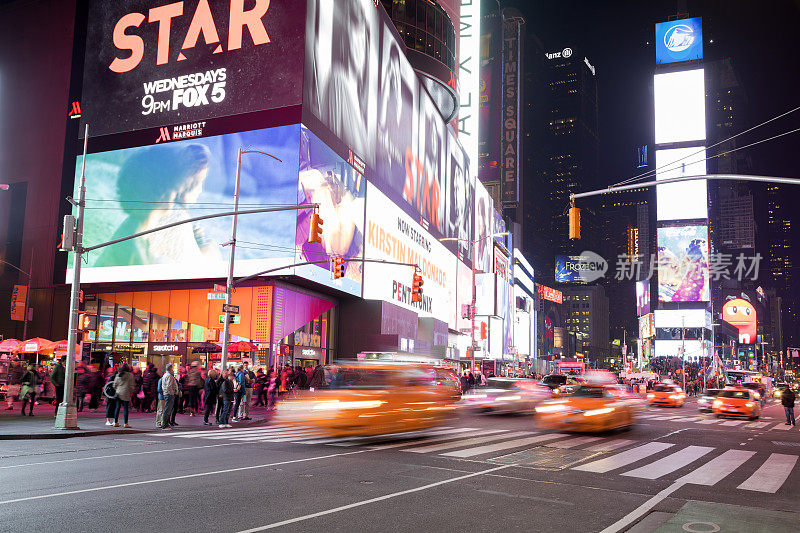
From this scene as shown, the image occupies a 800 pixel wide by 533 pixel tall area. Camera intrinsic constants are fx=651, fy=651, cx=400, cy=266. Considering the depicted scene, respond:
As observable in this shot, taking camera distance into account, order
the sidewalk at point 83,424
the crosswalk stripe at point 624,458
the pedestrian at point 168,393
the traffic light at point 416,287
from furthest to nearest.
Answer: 1. the traffic light at point 416,287
2. the pedestrian at point 168,393
3. the sidewalk at point 83,424
4. the crosswalk stripe at point 624,458

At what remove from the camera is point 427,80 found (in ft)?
215

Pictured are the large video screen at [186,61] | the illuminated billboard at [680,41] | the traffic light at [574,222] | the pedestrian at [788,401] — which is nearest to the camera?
the traffic light at [574,222]

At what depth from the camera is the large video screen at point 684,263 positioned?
13012 centimetres

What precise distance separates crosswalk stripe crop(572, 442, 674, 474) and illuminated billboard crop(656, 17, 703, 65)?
139113mm

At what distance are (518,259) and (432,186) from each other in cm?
6829

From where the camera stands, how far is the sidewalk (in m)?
16.9

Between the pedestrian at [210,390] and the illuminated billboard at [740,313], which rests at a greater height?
the illuminated billboard at [740,313]

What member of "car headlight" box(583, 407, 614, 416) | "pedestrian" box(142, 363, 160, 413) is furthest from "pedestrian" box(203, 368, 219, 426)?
"car headlight" box(583, 407, 614, 416)

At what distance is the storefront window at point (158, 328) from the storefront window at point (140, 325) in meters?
0.44

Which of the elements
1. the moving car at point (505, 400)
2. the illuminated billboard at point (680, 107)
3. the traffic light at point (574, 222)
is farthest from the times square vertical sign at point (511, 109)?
the traffic light at point (574, 222)

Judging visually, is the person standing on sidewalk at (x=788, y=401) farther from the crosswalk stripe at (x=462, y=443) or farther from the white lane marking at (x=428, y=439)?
the white lane marking at (x=428, y=439)

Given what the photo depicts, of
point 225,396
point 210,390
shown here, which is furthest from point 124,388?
point 225,396

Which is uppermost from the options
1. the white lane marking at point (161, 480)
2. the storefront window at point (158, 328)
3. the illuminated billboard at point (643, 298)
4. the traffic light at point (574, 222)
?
the illuminated billboard at point (643, 298)

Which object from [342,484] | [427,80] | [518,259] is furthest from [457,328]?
[342,484]
